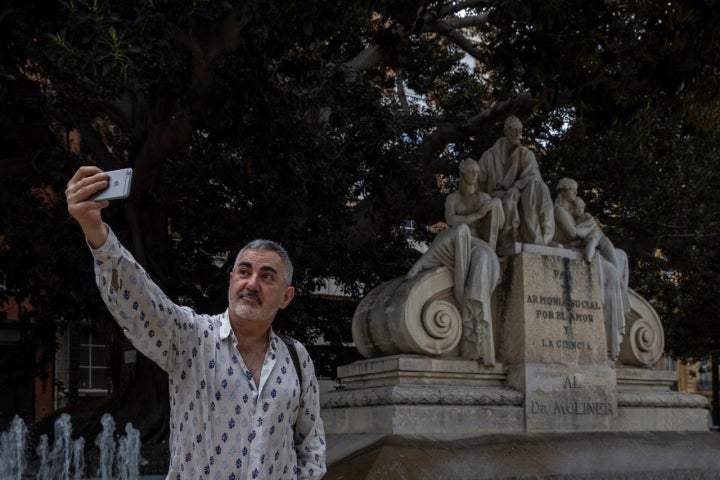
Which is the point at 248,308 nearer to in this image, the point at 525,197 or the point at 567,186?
the point at 525,197

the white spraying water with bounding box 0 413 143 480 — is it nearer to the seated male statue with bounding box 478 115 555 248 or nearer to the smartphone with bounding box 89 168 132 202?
the seated male statue with bounding box 478 115 555 248

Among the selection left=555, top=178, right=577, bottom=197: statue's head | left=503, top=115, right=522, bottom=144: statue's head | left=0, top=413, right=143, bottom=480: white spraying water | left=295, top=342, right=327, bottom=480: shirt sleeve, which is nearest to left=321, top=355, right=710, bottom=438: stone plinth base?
left=555, top=178, right=577, bottom=197: statue's head

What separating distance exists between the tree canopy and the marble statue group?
36.2 inches

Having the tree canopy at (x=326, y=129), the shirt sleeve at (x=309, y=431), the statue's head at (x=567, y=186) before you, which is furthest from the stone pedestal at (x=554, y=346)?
the shirt sleeve at (x=309, y=431)

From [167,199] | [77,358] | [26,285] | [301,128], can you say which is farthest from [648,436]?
[77,358]

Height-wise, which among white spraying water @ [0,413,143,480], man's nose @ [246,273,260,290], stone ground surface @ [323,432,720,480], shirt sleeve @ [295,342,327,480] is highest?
man's nose @ [246,273,260,290]

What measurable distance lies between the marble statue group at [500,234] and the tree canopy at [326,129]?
3.02 feet

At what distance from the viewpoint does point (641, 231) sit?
17.4 meters

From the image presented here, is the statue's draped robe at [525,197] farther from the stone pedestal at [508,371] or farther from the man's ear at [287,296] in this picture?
the man's ear at [287,296]

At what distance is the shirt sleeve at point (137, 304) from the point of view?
2.67 m

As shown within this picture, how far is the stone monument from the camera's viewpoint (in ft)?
30.2

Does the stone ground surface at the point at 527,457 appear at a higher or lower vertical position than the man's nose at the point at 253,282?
lower

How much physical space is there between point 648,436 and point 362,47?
873 cm

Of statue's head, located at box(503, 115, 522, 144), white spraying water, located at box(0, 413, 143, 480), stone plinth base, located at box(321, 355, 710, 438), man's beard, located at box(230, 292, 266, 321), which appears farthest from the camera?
white spraying water, located at box(0, 413, 143, 480)
